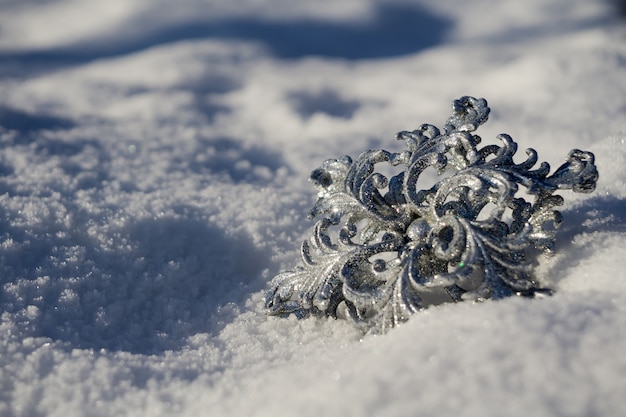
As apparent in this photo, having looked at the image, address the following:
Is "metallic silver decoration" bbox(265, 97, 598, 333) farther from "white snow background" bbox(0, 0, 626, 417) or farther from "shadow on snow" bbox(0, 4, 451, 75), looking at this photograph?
"shadow on snow" bbox(0, 4, 451, 75)

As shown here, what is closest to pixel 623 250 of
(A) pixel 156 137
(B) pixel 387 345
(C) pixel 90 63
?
(B) pixel 387 345

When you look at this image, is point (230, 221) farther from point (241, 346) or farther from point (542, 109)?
point (542, 109)

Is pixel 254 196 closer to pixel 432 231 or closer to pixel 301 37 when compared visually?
pixel 432 231

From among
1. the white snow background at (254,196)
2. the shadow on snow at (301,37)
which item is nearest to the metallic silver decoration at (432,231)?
the white snow background at (254,196)

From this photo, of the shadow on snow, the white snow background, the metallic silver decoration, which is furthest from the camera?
the shadow on snow

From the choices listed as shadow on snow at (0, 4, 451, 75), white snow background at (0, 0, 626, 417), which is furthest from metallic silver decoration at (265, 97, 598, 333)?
shadow on snow at (0, 4, 451, 75)
